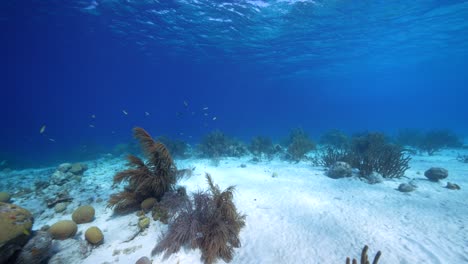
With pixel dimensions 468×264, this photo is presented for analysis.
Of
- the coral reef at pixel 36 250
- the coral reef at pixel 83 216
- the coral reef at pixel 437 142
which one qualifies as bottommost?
the coral reef at pixel 83 216

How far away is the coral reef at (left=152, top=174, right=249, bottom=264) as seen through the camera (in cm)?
448

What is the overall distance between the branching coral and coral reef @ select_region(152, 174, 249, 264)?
1.25 m

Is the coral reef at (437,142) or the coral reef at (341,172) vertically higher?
the coral reef at (437,142)

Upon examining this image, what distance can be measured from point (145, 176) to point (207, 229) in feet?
8.50

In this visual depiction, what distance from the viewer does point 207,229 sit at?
15.6 ft

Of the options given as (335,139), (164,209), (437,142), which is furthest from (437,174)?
(437,142)

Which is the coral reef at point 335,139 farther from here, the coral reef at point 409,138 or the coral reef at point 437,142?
the coral reef at point 409,138

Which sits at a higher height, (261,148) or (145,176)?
(145,176)

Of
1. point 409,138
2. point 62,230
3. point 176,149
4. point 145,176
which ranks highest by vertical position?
point 409,138

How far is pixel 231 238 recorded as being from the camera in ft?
16.0

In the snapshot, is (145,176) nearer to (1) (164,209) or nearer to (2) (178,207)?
(1) (164,209)


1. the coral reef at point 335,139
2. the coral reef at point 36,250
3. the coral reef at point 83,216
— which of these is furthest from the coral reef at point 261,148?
the coral reef at point 36,250

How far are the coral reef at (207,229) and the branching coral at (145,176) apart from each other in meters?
1.25

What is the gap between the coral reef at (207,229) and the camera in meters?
4.48
